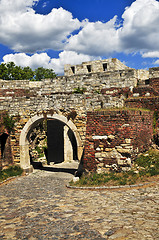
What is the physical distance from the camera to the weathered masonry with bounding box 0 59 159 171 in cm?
989

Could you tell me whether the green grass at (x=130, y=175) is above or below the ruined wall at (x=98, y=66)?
below

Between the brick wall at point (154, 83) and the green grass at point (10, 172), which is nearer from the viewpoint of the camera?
the green grass at point (10, 172)

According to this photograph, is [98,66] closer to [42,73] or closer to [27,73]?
[27,73]

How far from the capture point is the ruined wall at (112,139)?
9633mm

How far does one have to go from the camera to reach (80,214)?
6031mm

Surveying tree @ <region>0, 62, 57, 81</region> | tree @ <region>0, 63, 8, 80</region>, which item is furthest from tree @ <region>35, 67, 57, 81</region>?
tree @ <region>0, 63, 8, 80</region>

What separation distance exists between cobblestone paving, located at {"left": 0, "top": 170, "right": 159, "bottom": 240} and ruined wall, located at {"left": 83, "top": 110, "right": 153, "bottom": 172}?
1750 mm

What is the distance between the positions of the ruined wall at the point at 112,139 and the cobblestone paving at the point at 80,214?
1.75 meters

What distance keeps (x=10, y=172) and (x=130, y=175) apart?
23.6ft

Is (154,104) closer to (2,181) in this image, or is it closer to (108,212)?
(108,212)

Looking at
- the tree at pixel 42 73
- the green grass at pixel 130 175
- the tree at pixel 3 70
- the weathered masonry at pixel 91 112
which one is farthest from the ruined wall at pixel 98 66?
the tree at pixel 42 73

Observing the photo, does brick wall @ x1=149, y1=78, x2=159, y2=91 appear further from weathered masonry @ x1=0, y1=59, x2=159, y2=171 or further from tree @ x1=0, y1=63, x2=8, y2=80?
tree @ x1=0, y1=63, x2=8, y2=80

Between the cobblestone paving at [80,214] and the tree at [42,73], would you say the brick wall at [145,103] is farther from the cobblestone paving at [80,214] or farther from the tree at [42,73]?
the tree at [42,73]

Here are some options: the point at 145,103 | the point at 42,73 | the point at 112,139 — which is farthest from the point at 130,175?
the point at 42,73
